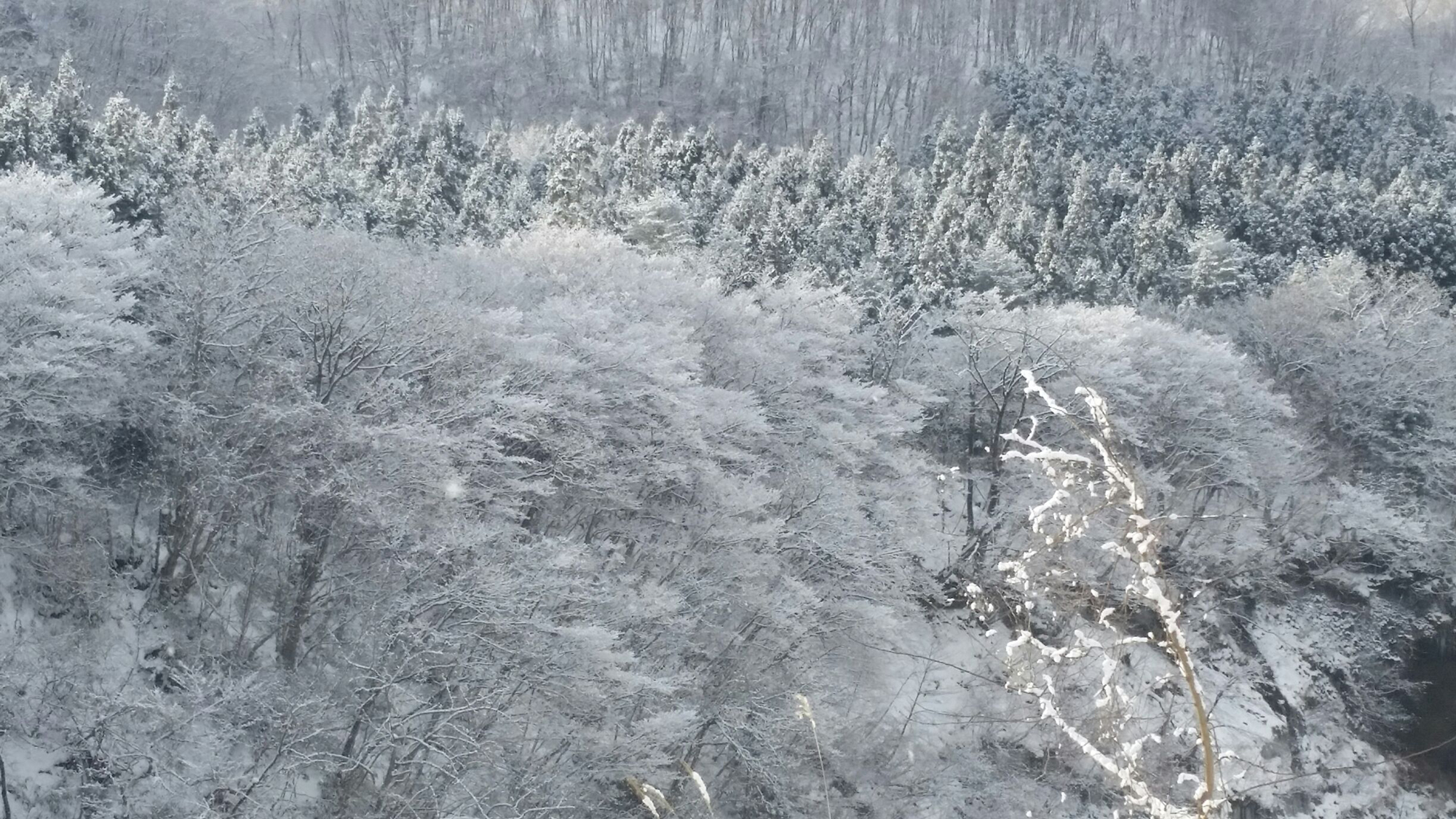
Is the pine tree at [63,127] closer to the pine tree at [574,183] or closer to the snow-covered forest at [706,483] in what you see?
the snow-covered forest at [706,483]

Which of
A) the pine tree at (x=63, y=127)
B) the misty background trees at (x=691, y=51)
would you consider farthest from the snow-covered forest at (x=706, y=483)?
the misty background trees at (x=691, y=51)

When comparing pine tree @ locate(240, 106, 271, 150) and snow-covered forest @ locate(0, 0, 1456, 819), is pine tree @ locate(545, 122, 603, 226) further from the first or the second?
pine tree @ locate(240, 106, 271, 150)

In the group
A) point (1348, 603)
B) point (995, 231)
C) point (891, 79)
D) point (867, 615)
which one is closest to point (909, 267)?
point (995, 231)

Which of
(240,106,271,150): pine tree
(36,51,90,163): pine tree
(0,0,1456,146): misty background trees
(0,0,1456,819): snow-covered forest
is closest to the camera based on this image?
(0,0,1456,819): snow-covered forest

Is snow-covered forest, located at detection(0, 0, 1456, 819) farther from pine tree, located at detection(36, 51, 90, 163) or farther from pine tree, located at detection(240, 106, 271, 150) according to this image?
pine tree, located at detection(240, 106, 271, 150)

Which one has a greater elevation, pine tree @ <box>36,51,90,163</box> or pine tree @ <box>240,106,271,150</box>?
pine tree @ <box>36,51,90,163</box>

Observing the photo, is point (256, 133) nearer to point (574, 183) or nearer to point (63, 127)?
point (63, 127)

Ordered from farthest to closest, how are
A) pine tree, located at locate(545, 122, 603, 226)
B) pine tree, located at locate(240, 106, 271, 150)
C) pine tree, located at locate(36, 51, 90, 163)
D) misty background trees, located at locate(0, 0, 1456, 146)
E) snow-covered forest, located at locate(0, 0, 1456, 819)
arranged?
1. misty background trees, located at locate(0, 0, 1456, 146)
2. pine tree, located at locate(240, 106, 271, 150)
3. pine tree, located at locate(545, 122, 603, 226)
4. pine tree, located at locate(36, 51, 90, 163)
5. snow-covered forest, located at locate(0, 0, 1456, 819)

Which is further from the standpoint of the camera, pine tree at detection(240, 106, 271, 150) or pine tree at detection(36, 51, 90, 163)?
pine tree at detection(240, 106, 271, 150)

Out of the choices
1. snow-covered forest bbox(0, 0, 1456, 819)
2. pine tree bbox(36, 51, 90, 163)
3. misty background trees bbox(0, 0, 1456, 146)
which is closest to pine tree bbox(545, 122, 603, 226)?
snow-covered forest bbox(0, 0, 1456, 819)
